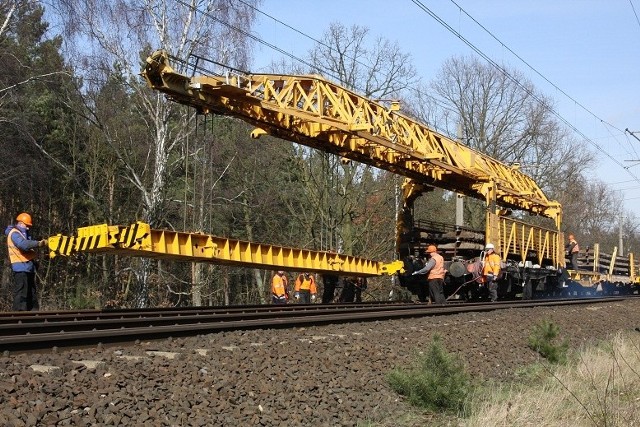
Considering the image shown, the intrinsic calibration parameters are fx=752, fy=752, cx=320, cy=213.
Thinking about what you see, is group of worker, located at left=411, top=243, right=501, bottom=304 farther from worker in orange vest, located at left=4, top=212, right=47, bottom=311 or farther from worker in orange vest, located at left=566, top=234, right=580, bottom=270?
worker in orange vest, located at left=4, top=212, right=47, bottom=311

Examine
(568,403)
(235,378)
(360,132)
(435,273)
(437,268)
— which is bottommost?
(568,403)

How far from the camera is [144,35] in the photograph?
22141mm

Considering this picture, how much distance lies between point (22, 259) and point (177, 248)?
2.69m

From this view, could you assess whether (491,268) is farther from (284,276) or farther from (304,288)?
(284,276)

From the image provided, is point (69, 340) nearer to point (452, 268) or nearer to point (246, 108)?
point (246, 108)

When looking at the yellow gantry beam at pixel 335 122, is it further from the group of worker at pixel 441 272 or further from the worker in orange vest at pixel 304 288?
the worker in orange vest at pixel 304 288

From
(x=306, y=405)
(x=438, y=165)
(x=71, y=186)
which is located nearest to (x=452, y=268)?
(x=438, y=165)

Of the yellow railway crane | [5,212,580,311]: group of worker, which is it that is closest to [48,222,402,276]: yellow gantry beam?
[5,212,580,311]: group of worker

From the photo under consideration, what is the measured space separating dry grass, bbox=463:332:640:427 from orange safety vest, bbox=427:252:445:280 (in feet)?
26.9

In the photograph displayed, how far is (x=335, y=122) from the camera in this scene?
16047 mm

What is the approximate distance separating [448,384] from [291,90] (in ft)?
28.9

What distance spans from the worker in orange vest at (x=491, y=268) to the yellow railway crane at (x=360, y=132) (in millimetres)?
471

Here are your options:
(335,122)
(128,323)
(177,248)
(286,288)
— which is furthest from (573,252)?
(128,323)

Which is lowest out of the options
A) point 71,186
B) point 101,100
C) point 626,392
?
point 626,392
